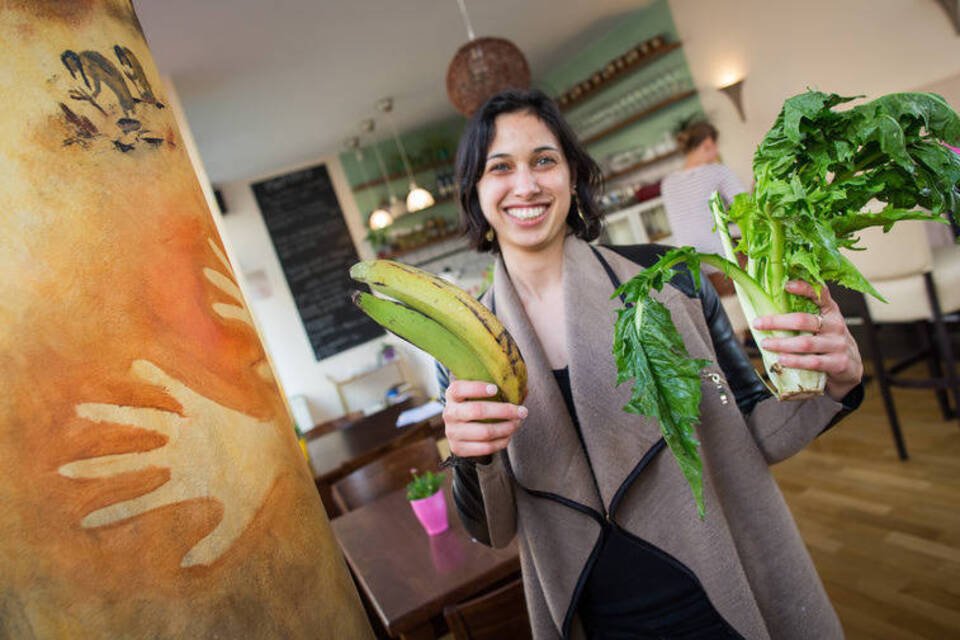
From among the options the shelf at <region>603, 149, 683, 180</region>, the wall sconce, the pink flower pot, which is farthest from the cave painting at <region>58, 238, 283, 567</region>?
the wall sconce

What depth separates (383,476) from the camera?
2354 millimetres

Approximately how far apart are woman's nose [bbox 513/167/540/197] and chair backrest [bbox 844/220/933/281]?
1956mm

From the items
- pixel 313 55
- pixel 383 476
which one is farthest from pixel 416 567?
pixel 313 55

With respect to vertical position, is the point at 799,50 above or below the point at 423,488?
above

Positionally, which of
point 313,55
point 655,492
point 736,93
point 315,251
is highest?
point 313,55

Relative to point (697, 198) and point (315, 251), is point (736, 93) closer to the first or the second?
point (697, 198)

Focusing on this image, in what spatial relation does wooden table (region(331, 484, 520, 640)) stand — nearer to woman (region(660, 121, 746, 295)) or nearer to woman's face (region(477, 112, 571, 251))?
woman's face (region(477, 112, 571, 251))

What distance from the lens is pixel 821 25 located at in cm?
421

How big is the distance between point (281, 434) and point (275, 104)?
476 centimetres

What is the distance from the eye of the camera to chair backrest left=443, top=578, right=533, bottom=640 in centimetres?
117

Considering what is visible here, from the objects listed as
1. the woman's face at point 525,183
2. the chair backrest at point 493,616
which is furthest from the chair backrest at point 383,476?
the woman's face at point 525,183

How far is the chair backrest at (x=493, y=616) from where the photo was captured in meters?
1.17

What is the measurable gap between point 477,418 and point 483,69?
2.66 m

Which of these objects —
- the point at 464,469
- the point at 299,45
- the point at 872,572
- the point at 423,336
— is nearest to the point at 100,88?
the point at 423,336
